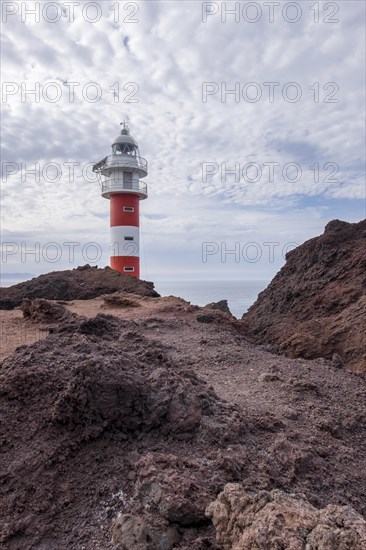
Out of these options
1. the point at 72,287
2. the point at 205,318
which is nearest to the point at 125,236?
the point at 72,287

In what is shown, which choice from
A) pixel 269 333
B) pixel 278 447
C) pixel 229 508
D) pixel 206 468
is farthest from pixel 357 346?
pixel 229 508

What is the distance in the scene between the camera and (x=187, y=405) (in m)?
3.00

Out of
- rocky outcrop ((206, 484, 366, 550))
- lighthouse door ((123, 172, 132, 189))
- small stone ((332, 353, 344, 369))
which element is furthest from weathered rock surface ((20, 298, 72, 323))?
lighthouse door ((123, 172, 132, 189))

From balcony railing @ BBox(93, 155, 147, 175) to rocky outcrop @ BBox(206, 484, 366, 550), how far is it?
2046 cm

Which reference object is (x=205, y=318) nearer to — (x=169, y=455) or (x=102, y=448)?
(x=102, y=448)

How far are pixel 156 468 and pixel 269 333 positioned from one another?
19.1ft

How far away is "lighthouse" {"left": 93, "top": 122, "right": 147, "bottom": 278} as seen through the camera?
2070cm

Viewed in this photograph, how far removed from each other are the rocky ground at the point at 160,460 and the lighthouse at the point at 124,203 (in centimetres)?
1680

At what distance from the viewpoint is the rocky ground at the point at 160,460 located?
1.93m

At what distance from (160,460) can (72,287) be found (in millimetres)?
13610

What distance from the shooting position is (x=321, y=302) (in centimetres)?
732

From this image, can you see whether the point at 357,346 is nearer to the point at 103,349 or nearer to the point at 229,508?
the point at 103,349

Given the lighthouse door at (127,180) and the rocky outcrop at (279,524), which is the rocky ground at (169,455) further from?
the lighthouse door at (127,180)

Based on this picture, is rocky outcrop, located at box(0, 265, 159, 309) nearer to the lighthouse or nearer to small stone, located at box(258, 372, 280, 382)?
the lighthouse
